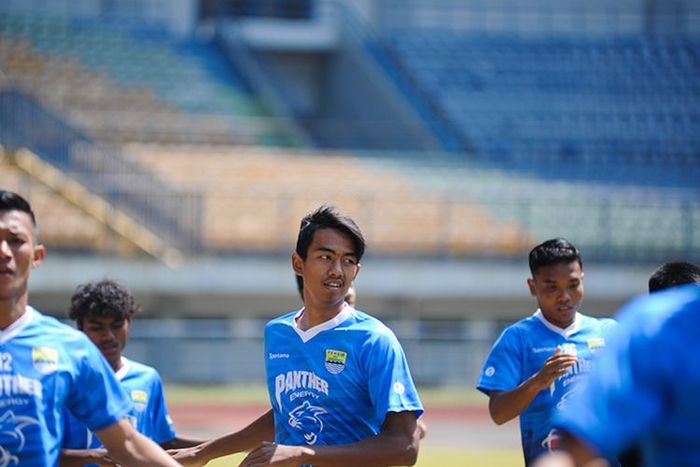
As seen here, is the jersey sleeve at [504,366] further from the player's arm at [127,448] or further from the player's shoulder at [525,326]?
the player's arm at [127,448]

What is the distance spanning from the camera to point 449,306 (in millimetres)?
23000

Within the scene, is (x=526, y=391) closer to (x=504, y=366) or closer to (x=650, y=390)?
(x=504, y=366)

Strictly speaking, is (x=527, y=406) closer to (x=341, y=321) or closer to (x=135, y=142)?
(x=341, y=321)

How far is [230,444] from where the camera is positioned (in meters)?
5.77

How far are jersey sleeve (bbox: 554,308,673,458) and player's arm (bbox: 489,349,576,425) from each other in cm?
251

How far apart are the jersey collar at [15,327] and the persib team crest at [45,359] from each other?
0.31 ft

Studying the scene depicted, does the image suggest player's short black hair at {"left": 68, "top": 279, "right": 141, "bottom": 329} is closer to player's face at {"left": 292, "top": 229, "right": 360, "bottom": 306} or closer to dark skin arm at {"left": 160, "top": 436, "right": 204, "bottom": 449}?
dark skin arm at {"left": 160, "top": 436, "right": 204, "bottom": 449}

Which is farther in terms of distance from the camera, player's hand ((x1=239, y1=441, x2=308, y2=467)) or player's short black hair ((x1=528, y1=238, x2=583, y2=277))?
player's short black hair ((x1=528, y1=238, x2=583, y2=277))

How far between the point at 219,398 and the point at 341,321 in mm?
13784

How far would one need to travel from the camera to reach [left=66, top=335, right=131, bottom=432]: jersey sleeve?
4.59 metres

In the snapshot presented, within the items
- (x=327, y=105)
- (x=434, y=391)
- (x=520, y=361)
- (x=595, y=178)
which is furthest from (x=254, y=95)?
(x=520, y=361)

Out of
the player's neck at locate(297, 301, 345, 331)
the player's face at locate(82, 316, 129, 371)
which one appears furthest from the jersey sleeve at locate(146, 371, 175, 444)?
the player's neck at locate(297, 301, 345, 331)

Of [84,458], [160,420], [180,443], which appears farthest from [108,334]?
[84,458]

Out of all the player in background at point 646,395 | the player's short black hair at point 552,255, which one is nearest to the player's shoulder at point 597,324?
the player's short black hair at point 552,255
